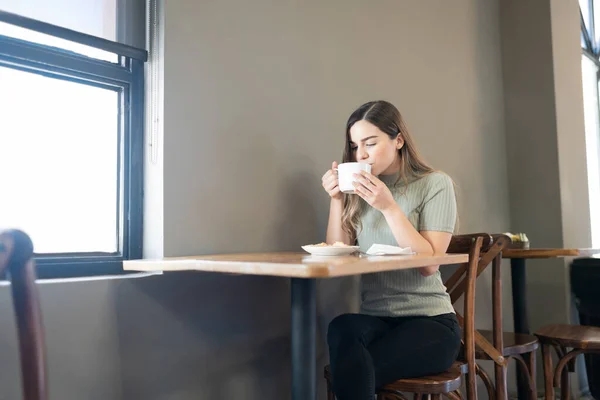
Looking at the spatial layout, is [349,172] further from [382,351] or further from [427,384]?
[427,384]

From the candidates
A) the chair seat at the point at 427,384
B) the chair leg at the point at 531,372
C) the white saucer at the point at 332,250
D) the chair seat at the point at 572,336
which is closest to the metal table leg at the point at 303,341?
the white saucer at the point at 332,250

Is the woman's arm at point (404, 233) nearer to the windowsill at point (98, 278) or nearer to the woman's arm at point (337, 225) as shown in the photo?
the woman's arm at point (337, 225)

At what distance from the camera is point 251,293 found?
1658mm

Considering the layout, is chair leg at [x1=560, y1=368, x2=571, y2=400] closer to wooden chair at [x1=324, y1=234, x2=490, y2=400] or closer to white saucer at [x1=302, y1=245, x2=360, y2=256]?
wooden chair at [x1=324, y1=234, x2=490, y2=400]

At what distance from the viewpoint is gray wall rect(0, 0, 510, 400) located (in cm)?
130

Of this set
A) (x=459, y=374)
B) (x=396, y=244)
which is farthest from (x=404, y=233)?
(x=459, y=374)

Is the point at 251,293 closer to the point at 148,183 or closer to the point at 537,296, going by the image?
the point at 148,183

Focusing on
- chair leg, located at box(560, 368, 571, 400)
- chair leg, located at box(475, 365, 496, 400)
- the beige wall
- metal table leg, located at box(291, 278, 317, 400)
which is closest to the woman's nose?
metal table leg, located at box(291, 278, 317, 400)

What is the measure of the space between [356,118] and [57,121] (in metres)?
0.91

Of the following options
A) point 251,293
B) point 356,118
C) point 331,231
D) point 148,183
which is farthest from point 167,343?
point 356,118

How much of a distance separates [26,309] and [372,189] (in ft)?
3.41

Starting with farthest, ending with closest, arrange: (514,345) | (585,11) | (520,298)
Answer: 1. (585,11)
2. (520,298)
3. (514,345)

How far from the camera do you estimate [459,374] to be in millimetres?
1385

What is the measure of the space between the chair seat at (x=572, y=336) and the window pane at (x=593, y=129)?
5.97ft
